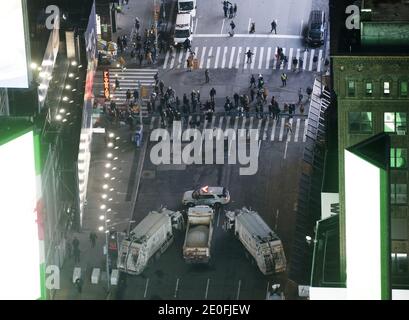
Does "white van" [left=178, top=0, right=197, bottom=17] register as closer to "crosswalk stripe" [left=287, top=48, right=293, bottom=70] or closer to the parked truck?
"crosswalk stripe" [left=287, top=48, right=293, bottom=70]

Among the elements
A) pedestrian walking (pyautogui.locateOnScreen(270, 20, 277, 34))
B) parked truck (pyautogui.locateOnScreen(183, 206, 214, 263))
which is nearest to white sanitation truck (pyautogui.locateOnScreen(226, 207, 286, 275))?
parked truck (pyautogui.locateOnScreen(183, 206, 214, 263))

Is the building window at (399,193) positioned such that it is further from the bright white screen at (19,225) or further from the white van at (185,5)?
the white van at (185,5)

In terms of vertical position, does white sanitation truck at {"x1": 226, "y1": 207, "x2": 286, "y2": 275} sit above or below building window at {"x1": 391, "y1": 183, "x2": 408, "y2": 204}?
below

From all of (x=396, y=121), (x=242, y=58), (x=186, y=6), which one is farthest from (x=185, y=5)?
(x=396, y=121)

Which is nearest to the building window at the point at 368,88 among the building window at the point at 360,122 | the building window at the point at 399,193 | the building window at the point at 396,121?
the building window at the point at 360,122

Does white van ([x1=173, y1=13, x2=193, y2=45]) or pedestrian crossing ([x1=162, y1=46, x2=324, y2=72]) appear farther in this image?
white van ([x1=173, y1=13, x2=193, y2=45])
